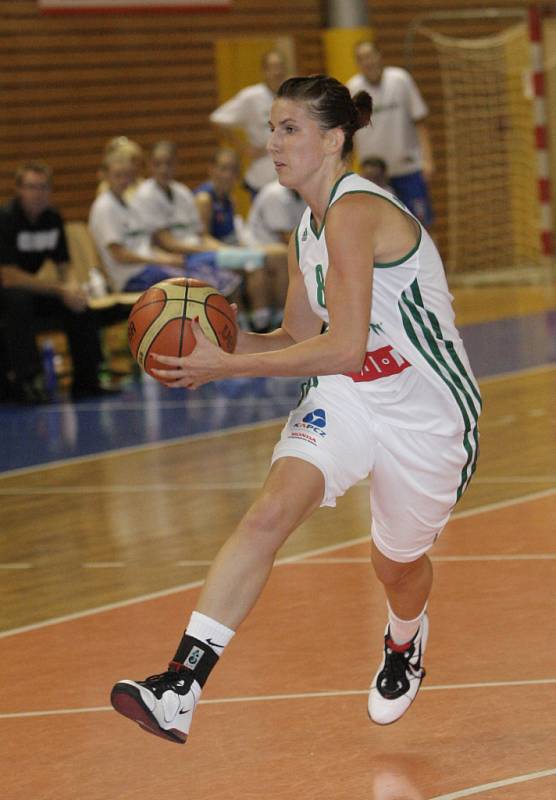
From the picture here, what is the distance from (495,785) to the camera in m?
3.08

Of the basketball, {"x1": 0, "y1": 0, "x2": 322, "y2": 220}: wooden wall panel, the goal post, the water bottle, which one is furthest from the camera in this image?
the goal post

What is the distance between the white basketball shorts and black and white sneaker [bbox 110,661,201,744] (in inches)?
19.8

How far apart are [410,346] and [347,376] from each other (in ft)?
0.56

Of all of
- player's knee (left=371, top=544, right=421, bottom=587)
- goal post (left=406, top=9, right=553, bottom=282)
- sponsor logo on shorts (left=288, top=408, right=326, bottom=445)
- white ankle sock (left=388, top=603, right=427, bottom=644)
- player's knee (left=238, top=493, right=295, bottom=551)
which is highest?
sponsor logo on shorts (left=288, top=408, right=326, bottom=445)

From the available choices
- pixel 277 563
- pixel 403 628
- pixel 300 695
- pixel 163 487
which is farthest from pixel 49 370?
pixel 403 628

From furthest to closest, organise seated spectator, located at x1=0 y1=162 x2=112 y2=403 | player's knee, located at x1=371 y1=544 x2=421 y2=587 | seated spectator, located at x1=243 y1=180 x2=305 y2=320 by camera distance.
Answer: seated spectator, located at x1=243 y1=180 x2=305 y2=320 → seated spectator, located at x1=0 y1=162 x2=112 y2=403 → player's knee, located at x1=371 y1=544 x2=421 y2=587

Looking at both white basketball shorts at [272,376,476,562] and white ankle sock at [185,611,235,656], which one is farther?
white basketball shorts at [272,376,476,562]

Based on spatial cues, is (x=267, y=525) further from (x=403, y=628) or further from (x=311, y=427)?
(x=403, y=628)

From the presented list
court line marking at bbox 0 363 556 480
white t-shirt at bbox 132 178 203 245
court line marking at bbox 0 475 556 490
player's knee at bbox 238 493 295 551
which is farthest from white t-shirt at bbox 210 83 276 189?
player's knee at bbox 238 493 295 551

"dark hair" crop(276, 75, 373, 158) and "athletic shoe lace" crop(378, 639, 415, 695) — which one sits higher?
"dark hair" crop(276, 75, 373, 158)

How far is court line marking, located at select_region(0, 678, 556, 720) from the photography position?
148 inches

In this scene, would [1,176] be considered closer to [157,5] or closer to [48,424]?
[157,5]

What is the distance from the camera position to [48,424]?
8547 millimetres

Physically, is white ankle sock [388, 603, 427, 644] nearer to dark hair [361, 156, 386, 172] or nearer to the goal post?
dark hair [361, 156, 386, 172]
